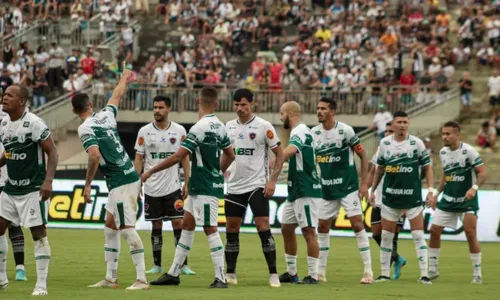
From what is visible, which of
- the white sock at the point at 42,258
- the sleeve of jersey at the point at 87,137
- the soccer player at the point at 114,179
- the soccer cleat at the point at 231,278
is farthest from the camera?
the soccer cleat at the point at 231,278

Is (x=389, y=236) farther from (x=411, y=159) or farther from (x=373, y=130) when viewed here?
(x=373, y=130)

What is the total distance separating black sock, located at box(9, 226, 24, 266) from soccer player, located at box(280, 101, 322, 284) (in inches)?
155

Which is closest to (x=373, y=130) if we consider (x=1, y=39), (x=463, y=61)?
(x=463, y=61)

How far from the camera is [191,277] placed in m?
19.1

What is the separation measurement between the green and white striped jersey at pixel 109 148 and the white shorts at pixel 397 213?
454cm

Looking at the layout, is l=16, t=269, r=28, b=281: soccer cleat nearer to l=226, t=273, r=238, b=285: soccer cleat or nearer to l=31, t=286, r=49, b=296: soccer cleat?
l=31, t=286, r=49, b=296: soccer cleat

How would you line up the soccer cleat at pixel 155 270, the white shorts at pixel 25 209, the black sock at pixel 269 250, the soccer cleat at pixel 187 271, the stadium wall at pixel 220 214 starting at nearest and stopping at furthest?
1. the white shorts at pixel 25 209
2. the black sock at pixel 269 250
3. the soccer cleat at pixel 187 271
4. the soccer cleat at pixel 155 270
5. the stadium wall at pixel 220 214

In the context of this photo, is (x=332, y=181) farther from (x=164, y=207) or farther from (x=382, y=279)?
(x=164, y=207)

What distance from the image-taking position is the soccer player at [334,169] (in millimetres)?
19203

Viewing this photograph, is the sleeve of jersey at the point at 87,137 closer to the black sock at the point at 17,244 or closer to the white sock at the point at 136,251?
the white sock at the point at 136,251

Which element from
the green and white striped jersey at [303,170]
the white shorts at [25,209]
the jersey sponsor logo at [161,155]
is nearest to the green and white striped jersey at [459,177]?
the green and white striped jersey at [303,170]

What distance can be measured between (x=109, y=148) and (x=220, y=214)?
1431 cm

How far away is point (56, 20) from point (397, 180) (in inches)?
1265

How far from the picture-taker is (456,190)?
20.1 meters
